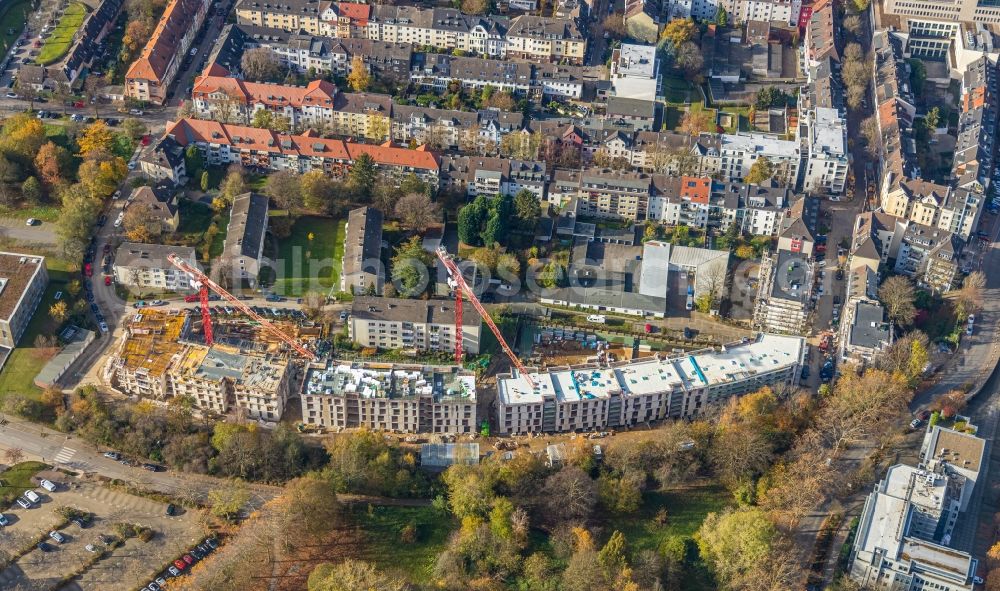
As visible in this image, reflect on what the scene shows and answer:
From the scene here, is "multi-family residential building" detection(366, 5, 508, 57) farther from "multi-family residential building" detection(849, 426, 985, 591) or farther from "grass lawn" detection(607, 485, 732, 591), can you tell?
"multi-family residential building" detection(849, 426, 985, 591)

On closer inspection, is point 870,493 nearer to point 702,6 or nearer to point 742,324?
point 742,324

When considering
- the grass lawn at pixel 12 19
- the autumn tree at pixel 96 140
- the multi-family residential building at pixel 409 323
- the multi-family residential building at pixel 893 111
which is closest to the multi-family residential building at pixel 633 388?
the multi-family residential building at pixel 409 323

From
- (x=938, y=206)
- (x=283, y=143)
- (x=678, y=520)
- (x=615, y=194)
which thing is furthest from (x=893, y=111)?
(x=283, y=143)

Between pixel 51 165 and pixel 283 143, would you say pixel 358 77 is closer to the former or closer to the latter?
pixel 283 143

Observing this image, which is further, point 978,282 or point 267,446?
point 978,282

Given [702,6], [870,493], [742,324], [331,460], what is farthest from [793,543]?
[702,6]
